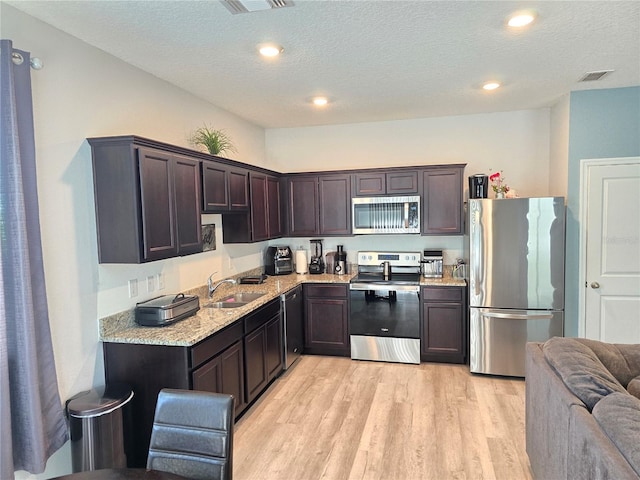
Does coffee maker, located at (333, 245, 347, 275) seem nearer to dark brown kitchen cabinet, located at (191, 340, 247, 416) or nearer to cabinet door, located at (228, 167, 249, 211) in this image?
cabinet door, located at (228, 167, 249, 211)

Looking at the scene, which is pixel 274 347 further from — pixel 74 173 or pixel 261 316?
pixel 74 173

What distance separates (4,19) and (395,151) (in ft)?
12.5

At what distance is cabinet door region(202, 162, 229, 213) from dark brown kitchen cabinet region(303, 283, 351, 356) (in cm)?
156

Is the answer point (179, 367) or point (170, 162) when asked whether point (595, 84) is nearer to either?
point (170, 162)

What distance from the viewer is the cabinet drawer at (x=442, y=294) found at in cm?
420

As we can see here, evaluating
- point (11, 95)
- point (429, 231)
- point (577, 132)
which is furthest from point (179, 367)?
point (577, 132)

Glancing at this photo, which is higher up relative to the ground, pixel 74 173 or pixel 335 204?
pixel 74 173

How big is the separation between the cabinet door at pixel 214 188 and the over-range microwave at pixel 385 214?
167cm

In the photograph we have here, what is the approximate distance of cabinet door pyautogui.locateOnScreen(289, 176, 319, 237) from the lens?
4805mm

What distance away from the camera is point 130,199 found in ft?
8.18

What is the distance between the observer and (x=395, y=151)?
16.2ft

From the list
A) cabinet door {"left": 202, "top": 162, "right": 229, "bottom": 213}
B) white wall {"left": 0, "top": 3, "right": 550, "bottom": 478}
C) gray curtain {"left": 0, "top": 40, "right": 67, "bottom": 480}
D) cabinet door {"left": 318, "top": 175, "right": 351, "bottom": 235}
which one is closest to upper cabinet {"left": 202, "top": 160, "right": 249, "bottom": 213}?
cabinet door {"left": 202, "top": 162, "right": 229, "bottom": 213}

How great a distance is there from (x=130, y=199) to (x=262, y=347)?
168cm

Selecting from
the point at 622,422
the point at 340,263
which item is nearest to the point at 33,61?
the point at 622,422
